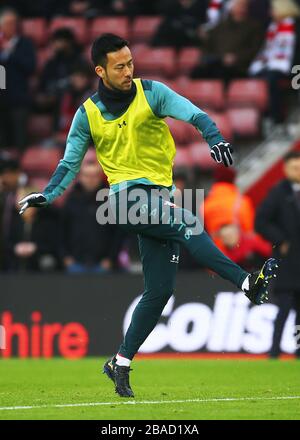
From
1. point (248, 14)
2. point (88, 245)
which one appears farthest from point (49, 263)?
point (248, 14)

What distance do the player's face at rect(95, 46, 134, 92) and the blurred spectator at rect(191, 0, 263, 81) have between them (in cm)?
952

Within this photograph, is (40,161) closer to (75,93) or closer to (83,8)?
(75,93)

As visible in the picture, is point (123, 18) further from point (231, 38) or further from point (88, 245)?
point (88, 245)

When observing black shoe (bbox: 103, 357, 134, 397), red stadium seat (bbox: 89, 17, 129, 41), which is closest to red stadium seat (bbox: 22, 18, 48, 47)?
red stadium seat (bbox: 89, 17, 129, 41)

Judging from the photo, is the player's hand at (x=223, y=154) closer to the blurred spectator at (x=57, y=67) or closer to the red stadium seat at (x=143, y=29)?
the blurred spectator at (x=57, y=67)

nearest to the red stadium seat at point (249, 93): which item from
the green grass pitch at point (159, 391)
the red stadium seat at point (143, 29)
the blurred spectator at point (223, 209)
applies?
the red stadium seat at point (143, 29)

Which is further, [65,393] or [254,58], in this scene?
[254,58]

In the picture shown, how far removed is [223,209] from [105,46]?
574cm

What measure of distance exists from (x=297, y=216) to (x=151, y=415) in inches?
241

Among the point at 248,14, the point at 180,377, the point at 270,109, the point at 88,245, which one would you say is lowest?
the point at 180,377

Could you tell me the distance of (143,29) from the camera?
20984 millimetres

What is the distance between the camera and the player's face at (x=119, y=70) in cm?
951

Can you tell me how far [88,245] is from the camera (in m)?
16.1

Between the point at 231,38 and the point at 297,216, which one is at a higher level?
the point at 231,38
